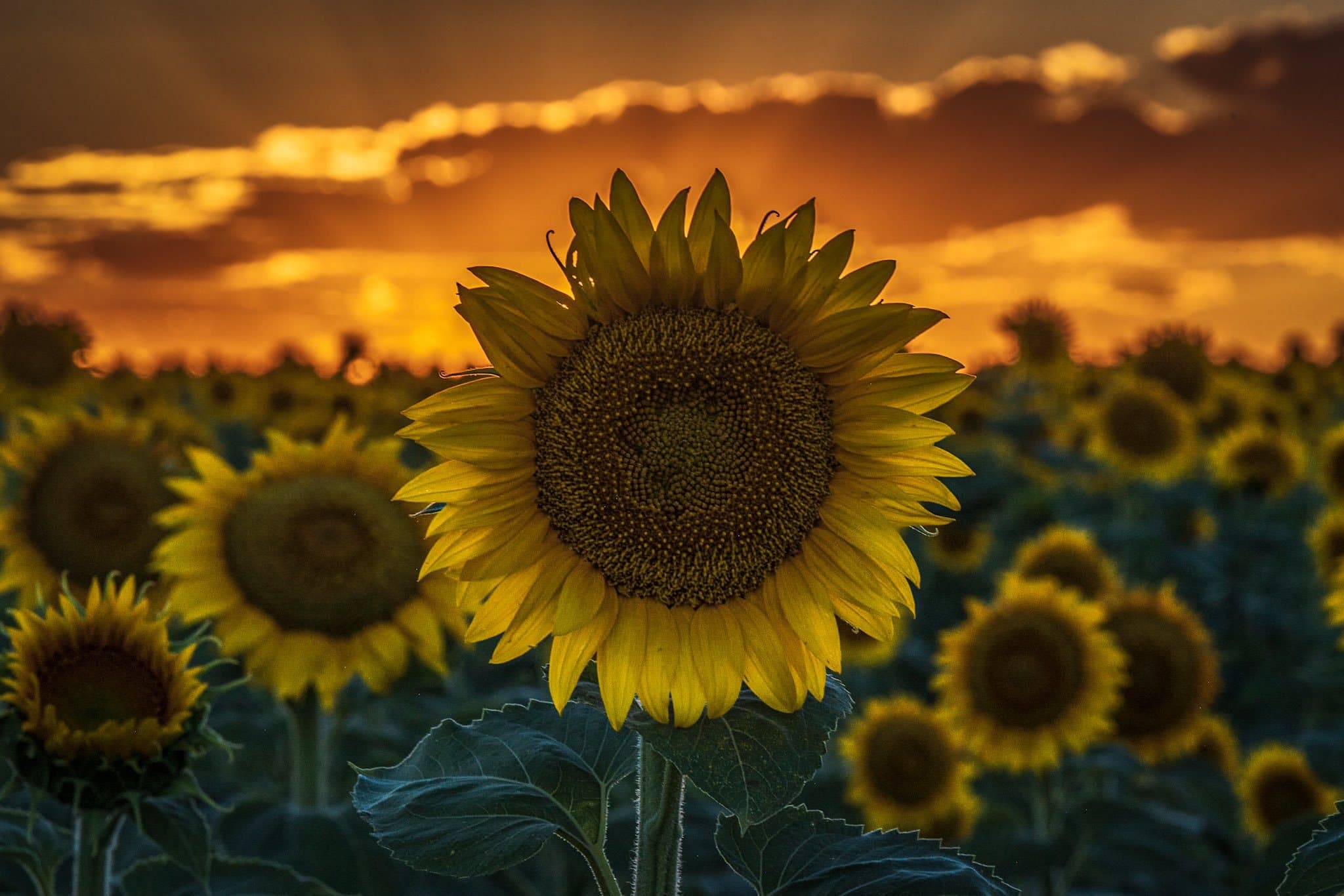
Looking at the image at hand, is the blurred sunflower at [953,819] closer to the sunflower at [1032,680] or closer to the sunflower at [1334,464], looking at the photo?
the sunflower at [1032,680]

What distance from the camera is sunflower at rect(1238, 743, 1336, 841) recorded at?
19.5ft

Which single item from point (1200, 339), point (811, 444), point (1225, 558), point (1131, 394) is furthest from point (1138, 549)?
point (811, 444)

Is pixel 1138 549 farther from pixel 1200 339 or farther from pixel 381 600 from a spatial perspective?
pixel 381 600

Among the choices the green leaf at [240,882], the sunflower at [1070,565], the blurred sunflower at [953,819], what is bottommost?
the blurred sunflower at [953,819]

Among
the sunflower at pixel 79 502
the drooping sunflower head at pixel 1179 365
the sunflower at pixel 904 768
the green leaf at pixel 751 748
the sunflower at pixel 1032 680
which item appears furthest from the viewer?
the drooping sunflower head at pixel 1179 365

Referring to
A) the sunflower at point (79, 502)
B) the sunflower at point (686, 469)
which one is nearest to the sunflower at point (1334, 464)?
the sunflower at point (79, 502)

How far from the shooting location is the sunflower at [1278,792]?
5957 mm

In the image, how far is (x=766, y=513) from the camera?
2.43 m

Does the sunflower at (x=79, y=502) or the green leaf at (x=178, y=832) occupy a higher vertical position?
the sunflower at (x=79, y=502)

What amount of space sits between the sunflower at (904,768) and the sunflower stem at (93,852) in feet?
10.9

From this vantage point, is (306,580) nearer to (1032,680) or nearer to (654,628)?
(654,628)

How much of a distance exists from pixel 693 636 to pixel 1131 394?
8372 mm

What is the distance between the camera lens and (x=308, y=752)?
4469 millimetres

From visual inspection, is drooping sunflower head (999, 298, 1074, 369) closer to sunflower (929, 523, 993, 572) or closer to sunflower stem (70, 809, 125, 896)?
sunflower (929, 523, 993, 572)
